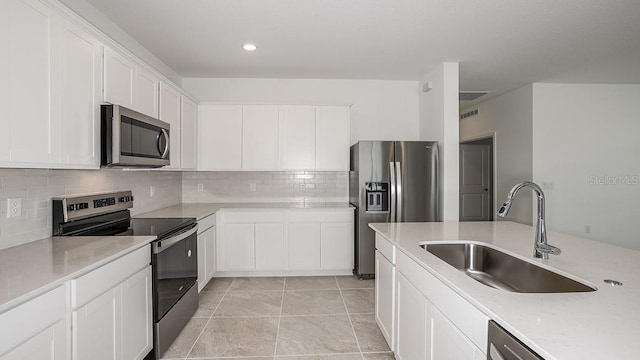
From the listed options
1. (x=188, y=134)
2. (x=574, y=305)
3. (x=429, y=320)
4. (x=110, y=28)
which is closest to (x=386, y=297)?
(x=429, y=320)

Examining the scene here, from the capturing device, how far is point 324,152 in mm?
4008

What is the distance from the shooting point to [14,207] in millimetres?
1804

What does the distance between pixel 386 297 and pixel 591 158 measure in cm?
459

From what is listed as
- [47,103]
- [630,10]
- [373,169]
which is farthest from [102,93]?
[630,10]

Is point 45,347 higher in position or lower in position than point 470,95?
lower

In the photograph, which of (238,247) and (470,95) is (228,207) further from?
(470,95)

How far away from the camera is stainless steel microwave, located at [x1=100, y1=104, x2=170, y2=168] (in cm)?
205

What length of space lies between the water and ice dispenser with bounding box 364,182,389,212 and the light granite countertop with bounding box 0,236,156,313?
2.38 metres

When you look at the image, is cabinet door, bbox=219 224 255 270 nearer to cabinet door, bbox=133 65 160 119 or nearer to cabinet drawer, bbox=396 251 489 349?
cabinet door, bbox=133 65 160 119

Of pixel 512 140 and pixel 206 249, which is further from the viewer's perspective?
pixel 512 140

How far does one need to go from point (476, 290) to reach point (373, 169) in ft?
8.65

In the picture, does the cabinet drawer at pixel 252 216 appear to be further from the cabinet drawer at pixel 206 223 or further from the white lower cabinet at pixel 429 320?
the white lower cabinet at pixel 429 320

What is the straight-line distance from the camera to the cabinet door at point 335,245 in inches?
151

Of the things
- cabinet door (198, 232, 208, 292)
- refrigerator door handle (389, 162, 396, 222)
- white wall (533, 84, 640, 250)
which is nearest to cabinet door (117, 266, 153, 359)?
cabinet door (198, 232, 208, 292)
